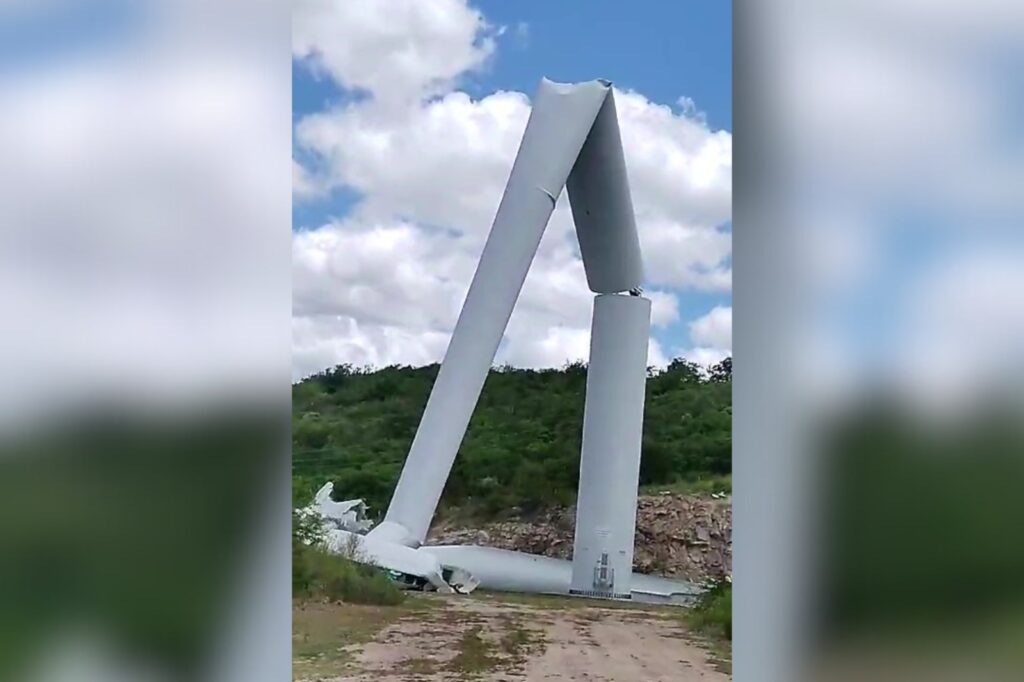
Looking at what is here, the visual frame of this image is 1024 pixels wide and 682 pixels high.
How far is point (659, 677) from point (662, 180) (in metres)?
2.01

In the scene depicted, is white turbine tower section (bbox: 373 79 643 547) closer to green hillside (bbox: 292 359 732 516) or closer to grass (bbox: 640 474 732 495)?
green hillside (bbox: 292 359 732 516)

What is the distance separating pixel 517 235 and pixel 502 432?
52.1 inches

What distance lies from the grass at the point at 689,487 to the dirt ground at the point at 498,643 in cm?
69

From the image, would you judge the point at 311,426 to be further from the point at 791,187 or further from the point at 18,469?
the point at 791,187

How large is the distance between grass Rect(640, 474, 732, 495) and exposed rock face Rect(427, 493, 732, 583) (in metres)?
0.03

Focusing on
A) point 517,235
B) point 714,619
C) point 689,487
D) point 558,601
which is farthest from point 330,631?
point 689,487

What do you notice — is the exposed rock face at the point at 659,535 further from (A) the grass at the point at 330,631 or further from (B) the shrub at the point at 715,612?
(A) the grass at the point at 330,631

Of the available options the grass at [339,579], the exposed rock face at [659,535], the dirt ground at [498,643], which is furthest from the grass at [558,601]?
the grass at [339,579]

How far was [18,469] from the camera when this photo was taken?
1.67 metres

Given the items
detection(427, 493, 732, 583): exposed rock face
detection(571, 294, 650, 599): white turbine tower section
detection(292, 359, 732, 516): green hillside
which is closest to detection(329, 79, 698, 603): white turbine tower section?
detection(571, 294, 650, 599): white turbine tower section

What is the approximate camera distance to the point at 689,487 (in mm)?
4391

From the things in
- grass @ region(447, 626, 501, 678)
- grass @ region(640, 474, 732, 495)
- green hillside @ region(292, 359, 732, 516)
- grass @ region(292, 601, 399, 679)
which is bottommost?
grass @ region(447, 626, 501, 678)

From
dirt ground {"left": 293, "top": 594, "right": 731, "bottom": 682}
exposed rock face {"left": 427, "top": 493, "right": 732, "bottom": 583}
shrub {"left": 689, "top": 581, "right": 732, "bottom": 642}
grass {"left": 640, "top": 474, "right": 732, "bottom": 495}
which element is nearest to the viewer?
dirt ground {"left": 293, "top": 594, "right": 731, "bottom": 682}

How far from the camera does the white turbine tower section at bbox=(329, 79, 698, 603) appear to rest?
12.1 feet
